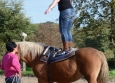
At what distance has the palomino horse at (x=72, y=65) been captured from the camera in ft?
20.6

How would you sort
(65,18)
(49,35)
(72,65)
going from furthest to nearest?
(49,35) → (65,18) → (72,65)

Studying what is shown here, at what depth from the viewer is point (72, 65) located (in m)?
6.51

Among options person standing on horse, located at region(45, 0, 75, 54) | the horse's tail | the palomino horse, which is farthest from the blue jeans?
the horse's tail

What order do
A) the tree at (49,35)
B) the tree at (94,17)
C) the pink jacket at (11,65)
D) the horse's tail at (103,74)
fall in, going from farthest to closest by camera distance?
1. the tree at (49,35)
2. the tree at (94,17)
3. the horse's tail at (103,74)
4. the pink jacket at (11,65)

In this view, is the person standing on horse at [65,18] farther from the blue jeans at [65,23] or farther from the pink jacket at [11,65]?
the pink jacket at [11,65]

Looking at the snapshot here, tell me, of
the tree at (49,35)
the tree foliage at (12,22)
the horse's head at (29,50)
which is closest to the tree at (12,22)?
the tree foliage at (12,22)

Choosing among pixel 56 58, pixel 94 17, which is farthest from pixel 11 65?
pixel 94 17

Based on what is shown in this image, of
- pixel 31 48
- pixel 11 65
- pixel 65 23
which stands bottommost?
pixel 11 65

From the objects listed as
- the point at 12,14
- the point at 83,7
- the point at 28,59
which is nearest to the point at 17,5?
the point at 12,14

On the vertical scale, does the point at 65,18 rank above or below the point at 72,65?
above

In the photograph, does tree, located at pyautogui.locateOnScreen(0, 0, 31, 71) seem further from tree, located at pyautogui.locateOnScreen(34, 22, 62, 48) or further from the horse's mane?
the horse's mane

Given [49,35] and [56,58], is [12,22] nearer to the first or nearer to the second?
[49,35]

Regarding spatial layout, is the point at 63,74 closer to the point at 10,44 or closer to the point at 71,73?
the point at 71,73

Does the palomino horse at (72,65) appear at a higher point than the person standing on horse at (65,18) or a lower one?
lower
